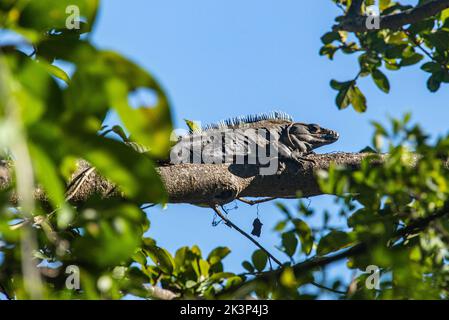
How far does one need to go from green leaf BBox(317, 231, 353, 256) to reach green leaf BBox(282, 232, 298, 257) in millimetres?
91

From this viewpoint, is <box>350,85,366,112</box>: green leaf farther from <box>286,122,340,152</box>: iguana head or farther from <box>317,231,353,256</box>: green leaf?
<box>317,231,353,256</box>: green leaf

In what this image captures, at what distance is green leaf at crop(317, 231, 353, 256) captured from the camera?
210 cm

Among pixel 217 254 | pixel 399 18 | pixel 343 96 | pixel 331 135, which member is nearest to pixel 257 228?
pixel 217 254

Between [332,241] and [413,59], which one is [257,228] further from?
[413,59]

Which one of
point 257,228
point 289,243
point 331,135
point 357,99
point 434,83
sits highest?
point 434,83

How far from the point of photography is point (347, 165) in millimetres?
3744

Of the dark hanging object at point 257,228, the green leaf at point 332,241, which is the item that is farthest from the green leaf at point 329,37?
the green leaf at point 332,241

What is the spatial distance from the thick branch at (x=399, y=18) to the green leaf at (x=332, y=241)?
2591 millimetres

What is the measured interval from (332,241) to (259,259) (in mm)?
857

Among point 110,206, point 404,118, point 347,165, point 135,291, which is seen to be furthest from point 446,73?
point 110,206

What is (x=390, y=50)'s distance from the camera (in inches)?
198

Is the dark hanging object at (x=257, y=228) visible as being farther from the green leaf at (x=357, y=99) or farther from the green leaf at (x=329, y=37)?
the green leaf at (x=329, y=37)

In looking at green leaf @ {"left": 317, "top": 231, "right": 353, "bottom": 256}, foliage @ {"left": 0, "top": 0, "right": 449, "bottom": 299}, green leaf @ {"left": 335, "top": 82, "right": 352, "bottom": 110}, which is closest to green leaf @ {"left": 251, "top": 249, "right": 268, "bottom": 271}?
foliage @ {"left": 0, "top": 0, "right": 449, "bottom": 299}
